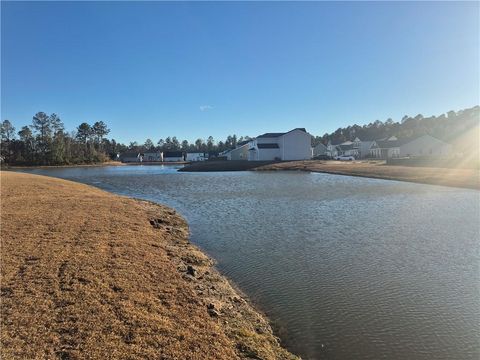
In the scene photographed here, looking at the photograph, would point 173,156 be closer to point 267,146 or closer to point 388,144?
point 267,146

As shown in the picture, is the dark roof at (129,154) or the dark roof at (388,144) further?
the dark roof at (129,154)

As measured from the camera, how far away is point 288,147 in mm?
84562

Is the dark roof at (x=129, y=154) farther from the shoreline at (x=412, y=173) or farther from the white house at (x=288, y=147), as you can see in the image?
the shoreline at (x=412, y=173)

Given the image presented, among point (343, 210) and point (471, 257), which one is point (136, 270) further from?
point (343, 210)

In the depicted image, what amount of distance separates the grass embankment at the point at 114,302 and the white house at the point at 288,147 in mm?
74375

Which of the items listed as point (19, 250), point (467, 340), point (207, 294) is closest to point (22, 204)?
point (19, 250)

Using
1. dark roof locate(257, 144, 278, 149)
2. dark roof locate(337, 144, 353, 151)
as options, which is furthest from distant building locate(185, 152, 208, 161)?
dark roof locate(257, 144, 278, 149)

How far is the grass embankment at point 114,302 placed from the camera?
16.4 feet

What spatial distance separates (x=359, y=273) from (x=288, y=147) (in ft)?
247

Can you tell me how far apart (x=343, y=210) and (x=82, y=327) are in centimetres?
1762

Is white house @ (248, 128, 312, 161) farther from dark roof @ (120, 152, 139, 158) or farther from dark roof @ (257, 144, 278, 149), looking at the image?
dark roof @ (120, 152, 139, 158)

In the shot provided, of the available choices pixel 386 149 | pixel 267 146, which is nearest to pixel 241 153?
pixel 267 146

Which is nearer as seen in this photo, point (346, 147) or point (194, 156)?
point (346, 147)

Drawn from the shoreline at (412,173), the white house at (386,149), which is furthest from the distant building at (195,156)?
the shoreline at (412,173)
